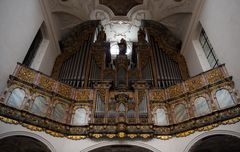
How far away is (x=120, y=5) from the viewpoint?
1484 cm

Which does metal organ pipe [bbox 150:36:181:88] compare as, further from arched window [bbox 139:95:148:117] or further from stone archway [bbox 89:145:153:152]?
stone archway [bbox 89:145:153:152]

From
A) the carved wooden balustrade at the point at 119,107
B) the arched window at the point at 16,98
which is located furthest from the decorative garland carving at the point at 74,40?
the arched window at the point at 16,98

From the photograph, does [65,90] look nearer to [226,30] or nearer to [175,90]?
[175,90]

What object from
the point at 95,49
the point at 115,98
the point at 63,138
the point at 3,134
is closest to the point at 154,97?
the point at 115,98

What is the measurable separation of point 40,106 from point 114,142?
3.15 m

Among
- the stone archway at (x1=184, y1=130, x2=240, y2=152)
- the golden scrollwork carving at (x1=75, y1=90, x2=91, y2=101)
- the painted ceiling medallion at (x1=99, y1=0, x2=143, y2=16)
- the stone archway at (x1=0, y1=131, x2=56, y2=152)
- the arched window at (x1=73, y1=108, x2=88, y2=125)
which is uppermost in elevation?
the painted ceiling medallion at (x1=99, y1=0, x2=143, y2=16)

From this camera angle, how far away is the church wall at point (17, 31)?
781 centimetres

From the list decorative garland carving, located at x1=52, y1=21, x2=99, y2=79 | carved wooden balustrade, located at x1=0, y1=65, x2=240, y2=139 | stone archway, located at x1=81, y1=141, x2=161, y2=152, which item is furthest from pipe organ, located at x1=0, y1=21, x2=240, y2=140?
decorative garland carving, located at x1=52, y1=21, x2=99, y2=79

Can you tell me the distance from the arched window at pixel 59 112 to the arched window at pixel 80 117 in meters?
0.48

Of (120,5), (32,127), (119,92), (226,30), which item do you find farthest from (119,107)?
(120,5)

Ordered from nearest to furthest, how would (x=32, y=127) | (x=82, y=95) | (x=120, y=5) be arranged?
(x=32, y=127) → (x=82, y=95) → (x=120, y=5)

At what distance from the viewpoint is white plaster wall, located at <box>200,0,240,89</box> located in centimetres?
790

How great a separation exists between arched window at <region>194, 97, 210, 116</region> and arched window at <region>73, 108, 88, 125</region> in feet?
14.5

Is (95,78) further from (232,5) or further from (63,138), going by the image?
(232,5)
